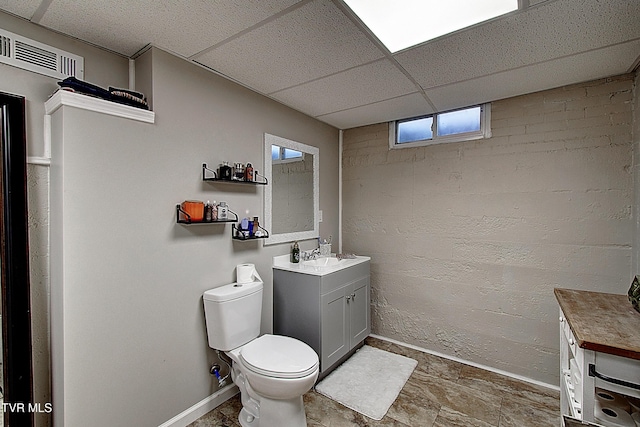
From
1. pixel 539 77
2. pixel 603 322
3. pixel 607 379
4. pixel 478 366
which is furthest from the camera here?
pixel 478 366

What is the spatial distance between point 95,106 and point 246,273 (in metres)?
1.31

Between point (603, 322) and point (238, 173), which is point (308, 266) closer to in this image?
point (238, 173)

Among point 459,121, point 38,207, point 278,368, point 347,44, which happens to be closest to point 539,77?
point 459,121

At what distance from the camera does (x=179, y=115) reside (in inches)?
72.6

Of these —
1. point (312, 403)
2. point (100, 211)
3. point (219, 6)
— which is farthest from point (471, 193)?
Answer: point (100, 211)

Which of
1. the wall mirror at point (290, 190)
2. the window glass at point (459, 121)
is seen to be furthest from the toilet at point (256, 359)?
the window glass at point (459, 121)

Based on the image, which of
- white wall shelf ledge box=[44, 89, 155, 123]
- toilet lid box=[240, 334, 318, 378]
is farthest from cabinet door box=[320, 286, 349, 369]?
white wall shelf ledge box=[44, 89, 155, 123]

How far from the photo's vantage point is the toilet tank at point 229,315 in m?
1.88

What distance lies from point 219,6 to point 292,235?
1792mm

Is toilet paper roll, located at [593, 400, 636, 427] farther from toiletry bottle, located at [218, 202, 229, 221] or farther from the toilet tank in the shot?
toiletry bottle, located at [218, 202, 229, 221]

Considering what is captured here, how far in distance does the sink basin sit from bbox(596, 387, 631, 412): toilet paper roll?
1794mm

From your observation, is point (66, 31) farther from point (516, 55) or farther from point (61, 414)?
point (516, 55)

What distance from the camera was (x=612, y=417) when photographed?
49.7 inches

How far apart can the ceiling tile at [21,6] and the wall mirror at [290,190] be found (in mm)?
1410
